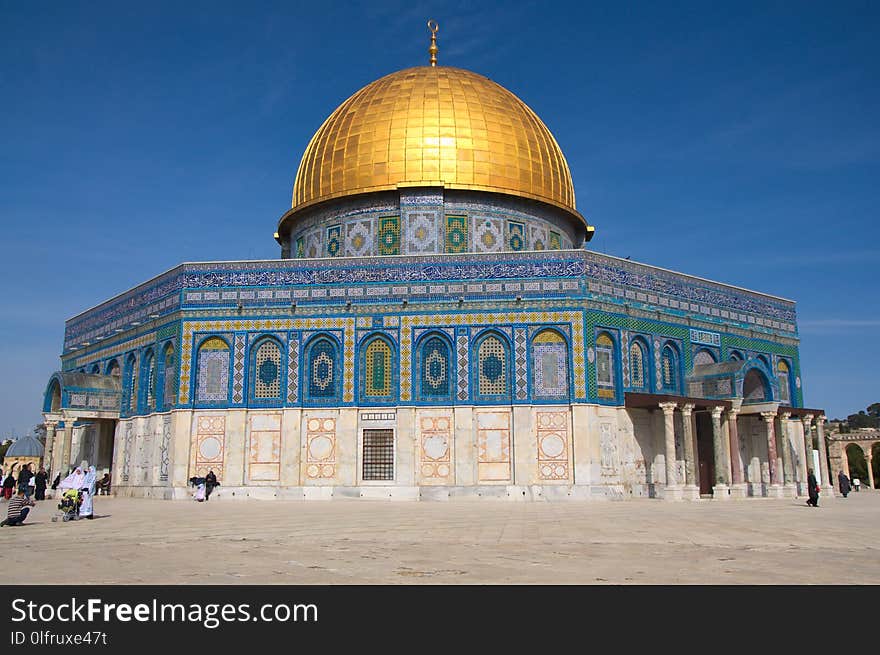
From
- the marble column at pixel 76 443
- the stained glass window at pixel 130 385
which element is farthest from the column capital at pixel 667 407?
the marble column at pixel 76 443

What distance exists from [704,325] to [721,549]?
1890cm

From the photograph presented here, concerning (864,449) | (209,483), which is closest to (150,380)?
(209,483)

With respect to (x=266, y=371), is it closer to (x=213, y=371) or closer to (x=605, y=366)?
(x=213, y=371)

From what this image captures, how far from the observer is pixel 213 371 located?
25.2 meters

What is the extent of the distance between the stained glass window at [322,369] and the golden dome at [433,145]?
20.9 ft

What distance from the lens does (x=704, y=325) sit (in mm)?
27797

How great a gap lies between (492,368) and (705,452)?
837 centimetres

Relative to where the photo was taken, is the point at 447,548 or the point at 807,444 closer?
the point at 447,548

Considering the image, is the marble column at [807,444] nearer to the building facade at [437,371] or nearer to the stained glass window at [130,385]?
the building facade at [437,371]

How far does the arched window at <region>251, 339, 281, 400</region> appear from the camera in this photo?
24984mm

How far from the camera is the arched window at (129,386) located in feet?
92.6

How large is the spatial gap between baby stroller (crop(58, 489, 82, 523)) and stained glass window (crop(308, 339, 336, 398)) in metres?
9.65

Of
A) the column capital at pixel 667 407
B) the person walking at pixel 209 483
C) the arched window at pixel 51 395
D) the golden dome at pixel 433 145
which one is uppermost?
the golden dome at pixel 433 145

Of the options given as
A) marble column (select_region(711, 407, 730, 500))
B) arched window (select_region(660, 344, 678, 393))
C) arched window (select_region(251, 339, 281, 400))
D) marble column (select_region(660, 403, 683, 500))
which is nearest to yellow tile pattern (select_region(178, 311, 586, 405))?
arched window (select_region(251, 339, 281, 400))
